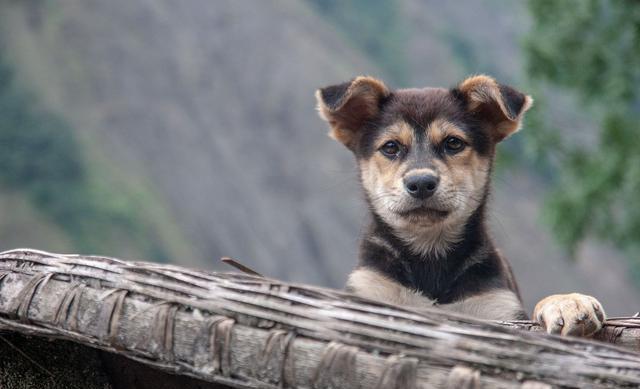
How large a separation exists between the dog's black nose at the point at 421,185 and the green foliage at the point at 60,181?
28824 millimetres

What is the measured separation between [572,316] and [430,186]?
180cm

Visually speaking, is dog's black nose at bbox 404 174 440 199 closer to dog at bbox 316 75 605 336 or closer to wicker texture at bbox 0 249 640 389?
dog at bbox 316 75 605 336

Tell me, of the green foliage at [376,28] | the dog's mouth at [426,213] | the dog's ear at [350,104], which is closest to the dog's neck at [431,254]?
the dog's mouth at [426,213]

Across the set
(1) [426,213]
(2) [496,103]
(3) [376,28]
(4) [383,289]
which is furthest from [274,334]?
(3) [376,28]

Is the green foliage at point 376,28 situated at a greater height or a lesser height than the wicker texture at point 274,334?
greater

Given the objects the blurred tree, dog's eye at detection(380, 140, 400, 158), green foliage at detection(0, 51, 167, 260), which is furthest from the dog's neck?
green foliage at detection(0, 51, 167, 260)

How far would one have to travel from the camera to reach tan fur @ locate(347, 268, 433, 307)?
539cm

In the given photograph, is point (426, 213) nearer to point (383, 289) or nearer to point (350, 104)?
point (383, 289)

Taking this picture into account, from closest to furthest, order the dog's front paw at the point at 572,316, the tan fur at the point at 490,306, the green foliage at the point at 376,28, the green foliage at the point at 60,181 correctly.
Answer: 1. the dog's front paw at the point at 572,316
2. the tan fur at the point at 490,306
3. the green foliage at the point at 60,181
4. the green foliage at the point at 376,28

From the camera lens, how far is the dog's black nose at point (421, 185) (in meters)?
5.68

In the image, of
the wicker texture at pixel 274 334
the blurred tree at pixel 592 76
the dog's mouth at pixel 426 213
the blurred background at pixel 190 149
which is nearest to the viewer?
the wicker texture at pixel 274 334

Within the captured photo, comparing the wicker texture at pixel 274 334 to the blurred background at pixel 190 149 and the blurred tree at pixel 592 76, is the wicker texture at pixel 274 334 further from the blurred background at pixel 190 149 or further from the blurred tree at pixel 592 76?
the blurred background at pixel 190 149

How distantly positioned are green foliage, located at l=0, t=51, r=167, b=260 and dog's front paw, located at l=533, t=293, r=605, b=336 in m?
30.4

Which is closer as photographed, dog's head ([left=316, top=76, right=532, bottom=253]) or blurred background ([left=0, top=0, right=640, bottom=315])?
dog's head ([left=316, top=76, right=532, bottom=253])
